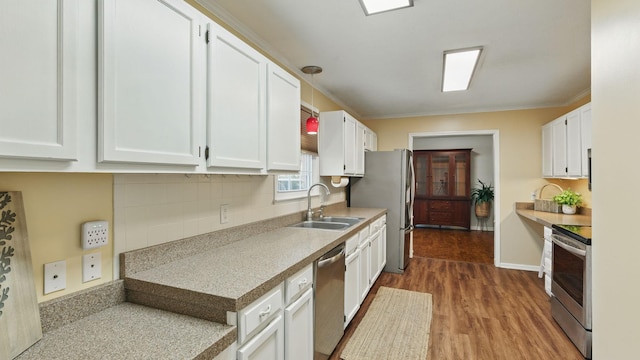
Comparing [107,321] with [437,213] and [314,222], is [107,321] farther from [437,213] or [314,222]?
[437,213]

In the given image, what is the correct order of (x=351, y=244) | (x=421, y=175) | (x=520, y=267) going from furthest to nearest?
(x=421, y=175) < (x=520, y=267) < (x=351, y=244)

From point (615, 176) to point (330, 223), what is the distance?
2134mm

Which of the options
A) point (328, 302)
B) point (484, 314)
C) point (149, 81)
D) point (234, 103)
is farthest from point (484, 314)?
point (149, 81)

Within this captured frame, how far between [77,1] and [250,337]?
1280mm

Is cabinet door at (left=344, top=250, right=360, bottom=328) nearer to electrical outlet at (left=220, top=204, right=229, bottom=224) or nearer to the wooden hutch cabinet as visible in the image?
electrical outlet at (left=220, top=204, right=229, bottom=224)

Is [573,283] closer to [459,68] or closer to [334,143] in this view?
[459,68]

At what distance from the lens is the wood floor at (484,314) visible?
2291mm

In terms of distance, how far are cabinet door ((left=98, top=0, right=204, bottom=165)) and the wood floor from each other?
189cm

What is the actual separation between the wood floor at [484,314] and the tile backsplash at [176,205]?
1307 millimetres

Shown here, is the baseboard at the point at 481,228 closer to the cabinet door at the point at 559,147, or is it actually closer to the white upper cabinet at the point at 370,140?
the cabinet door at the point at 559,147

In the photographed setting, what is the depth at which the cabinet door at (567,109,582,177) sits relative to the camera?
330 cm

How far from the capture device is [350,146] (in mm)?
3703

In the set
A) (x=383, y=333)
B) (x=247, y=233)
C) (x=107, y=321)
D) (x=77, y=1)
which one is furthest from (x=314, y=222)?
(x=77, y=1)

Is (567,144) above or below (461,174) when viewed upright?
above
